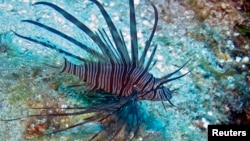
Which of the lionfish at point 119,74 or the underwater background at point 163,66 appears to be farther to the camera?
the underwater background at point 163,66

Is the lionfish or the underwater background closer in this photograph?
the lionfish

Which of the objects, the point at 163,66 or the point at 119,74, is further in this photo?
the point at 163,66

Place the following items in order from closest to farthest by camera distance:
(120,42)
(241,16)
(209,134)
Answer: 1. (120,42)
2. (209,134)
3. (241,16)

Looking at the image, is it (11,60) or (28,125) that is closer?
(28,125)

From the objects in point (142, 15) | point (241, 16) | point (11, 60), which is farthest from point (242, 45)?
point (11, 60)

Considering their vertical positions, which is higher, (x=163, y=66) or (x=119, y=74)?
(x=163, y=66)

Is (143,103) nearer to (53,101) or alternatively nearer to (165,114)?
(165,114)

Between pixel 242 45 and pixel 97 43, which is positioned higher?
pixel 242 45

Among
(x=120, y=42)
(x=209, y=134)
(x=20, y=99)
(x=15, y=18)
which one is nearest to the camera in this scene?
(x=120, y=42)
